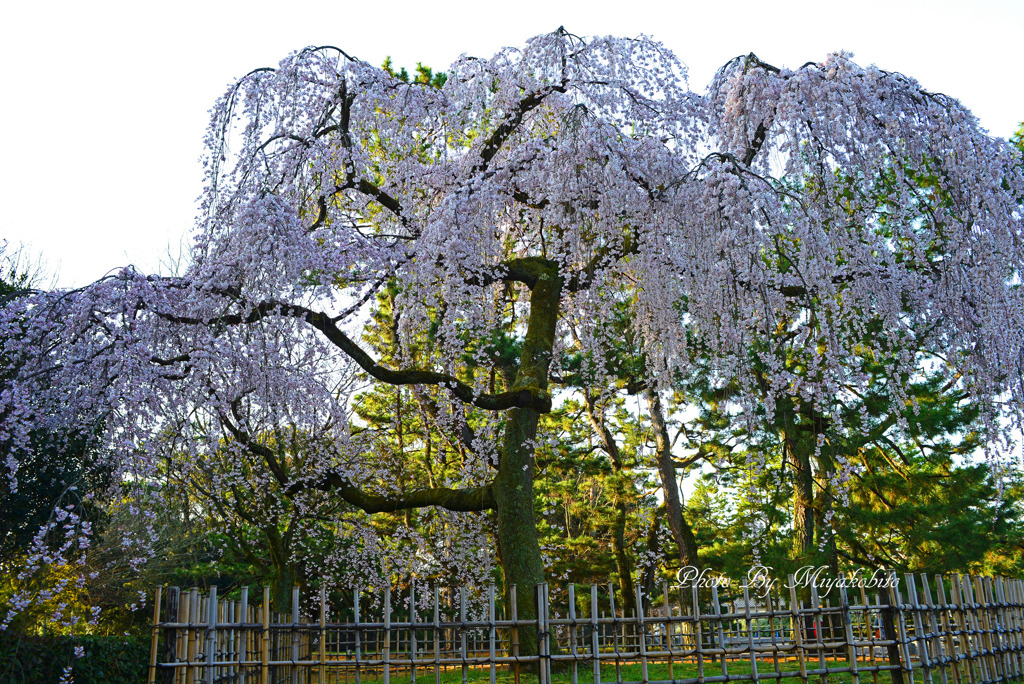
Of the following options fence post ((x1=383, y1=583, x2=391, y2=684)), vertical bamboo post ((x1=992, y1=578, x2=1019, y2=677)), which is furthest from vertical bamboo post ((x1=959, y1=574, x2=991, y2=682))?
fence post ((x1=383, y1=583, x2=391, y2=684))

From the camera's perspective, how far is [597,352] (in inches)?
364

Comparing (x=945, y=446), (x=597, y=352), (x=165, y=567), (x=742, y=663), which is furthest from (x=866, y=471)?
(x=165, y=567)

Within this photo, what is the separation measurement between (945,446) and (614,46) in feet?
27.2

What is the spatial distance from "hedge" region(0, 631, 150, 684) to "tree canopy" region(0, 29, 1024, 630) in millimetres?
2140

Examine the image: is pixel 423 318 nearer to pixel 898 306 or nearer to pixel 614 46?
pixel 614 46

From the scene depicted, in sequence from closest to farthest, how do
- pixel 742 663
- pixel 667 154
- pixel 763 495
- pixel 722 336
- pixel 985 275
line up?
pixel 985 275 < pixel 722 336 < pixel 667 154 < pixel 742 663 < pixel 763 495

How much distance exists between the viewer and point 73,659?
24.9ft

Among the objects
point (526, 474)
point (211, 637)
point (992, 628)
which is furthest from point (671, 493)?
point (211, 637)

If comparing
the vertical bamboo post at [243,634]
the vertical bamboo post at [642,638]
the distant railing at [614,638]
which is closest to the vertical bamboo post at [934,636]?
the distant railing at [614,638]

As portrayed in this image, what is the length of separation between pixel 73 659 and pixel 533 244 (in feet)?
23.0

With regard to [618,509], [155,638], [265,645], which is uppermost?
[618,509]

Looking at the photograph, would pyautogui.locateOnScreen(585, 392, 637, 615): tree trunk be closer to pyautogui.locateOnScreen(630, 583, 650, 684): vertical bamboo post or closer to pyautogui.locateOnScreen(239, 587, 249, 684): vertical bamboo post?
pyautogui.locateOnScreen(630, 583, 650, 684): vertical bamboo post

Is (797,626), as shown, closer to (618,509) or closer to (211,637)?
(211,637)

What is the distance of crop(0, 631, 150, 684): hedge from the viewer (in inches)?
275
